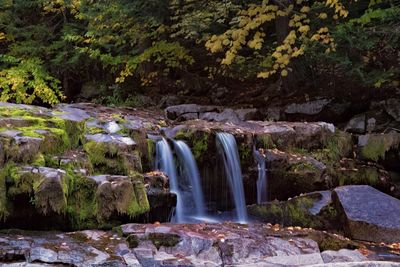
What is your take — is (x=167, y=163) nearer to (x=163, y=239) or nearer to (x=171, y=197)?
(x=171, y=197)

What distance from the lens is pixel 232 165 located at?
8.16 meters

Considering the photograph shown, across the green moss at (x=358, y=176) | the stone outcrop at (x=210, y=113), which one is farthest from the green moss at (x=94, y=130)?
the green moss at (x=358, y=176)

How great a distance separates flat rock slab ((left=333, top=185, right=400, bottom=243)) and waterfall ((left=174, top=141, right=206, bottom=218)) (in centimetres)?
231

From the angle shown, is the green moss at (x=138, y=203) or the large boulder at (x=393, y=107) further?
the large boulder at (x=393, y=107)

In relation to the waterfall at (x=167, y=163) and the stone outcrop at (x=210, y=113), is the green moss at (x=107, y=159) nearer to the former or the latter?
the waterfall at (x=167, y=163)

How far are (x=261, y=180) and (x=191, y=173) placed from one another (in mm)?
1418

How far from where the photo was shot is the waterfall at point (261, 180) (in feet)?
27.0

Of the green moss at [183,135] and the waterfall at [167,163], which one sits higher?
the green moss at [183,135]

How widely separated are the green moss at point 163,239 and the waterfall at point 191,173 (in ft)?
7.49

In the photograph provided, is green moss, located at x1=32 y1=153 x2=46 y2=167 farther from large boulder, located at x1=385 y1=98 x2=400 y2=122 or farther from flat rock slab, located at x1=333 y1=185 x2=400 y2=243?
Answer: large boulder, located at x1=385 y1=98 x2=400 y2=122

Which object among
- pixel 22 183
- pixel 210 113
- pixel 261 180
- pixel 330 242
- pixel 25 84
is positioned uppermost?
pixel 25 84

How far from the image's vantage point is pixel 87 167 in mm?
6262

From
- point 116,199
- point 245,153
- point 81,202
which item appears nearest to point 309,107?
point 245,153

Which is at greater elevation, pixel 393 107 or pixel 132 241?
pixel 393 107
